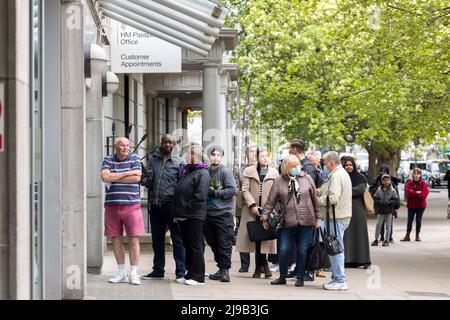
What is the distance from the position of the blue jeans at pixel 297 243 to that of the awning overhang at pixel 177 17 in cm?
268

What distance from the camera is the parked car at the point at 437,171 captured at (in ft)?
250

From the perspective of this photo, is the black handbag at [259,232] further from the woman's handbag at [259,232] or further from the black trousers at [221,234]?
the black trousers at [221,234]

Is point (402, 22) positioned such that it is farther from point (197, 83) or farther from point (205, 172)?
point (205, 172)

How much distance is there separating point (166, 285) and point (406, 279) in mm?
4183

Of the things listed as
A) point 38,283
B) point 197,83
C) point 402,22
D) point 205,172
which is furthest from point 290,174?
point 197,83

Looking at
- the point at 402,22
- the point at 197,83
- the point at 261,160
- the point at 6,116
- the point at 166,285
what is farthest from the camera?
the point at 197,83

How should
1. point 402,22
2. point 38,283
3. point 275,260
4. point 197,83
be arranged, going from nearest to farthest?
point 38,283, point 275,260, point 402,22, point 197,83

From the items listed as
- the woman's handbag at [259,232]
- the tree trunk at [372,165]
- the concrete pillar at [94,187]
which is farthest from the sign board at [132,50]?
the tree trunk at [372,165]

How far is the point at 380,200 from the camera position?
21.8 m

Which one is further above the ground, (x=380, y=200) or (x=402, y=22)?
(x=402, y=22)

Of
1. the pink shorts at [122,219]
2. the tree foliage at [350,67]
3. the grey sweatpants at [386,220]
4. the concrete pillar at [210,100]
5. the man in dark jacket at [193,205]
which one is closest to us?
the pink shorts at [122,219]

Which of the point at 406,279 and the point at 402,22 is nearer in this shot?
the point at 406,279

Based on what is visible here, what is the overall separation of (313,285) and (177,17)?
159 inches

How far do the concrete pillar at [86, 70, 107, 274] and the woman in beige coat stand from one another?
197 centimetres
